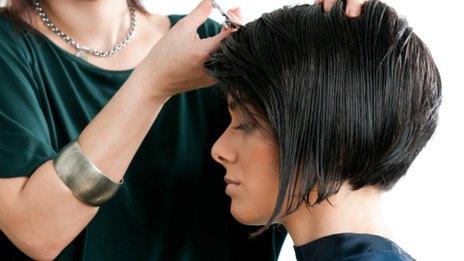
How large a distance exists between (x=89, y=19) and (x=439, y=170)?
89 cm

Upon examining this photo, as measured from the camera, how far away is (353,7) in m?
1.07

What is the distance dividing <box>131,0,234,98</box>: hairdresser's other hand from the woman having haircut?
26mm

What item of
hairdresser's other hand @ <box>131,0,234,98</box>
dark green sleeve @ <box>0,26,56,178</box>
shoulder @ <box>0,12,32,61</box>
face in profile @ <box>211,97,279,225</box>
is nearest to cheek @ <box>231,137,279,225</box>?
face in profile @ <box>211,97,279,225</box>

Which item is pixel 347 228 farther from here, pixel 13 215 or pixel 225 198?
pixel 13 215

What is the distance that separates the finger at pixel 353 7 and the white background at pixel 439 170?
0.67m

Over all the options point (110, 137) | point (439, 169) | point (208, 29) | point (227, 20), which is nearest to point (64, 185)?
point (110, 137)

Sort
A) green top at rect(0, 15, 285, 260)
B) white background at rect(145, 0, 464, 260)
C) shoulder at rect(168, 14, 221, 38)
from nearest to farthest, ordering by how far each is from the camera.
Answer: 1. green top at rect(0, 15, 285, 260)
2. shoulder at rect(168, 14, 221, 38)
3. white background at rect(145, 0, 464, 260)

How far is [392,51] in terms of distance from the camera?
103 cm

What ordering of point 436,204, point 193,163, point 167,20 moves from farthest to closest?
point 436,204 < point 167,20 < point 193,163

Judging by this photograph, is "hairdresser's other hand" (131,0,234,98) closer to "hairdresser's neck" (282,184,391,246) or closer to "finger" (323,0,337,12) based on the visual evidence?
"finger" (323,0,337,12)

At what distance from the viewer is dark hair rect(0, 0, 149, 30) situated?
128 centimetres

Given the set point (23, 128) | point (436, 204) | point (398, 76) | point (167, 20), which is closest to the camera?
point (398, 76)

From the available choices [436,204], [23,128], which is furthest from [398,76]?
[436,204]

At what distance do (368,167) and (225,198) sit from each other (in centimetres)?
38
